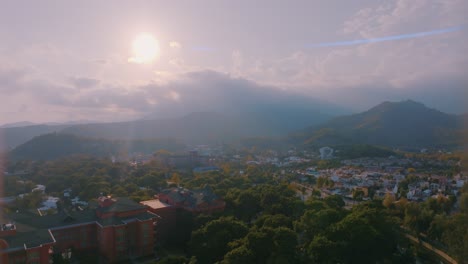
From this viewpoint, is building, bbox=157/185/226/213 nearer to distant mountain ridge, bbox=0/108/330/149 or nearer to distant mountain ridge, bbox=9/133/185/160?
distant mountain ridge, bbox=9/133/185/160

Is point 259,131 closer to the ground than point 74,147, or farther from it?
farther from it

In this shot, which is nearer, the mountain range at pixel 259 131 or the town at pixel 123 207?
the town at pixel 123 207

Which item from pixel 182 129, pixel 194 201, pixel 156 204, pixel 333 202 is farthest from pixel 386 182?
pixel 182 129

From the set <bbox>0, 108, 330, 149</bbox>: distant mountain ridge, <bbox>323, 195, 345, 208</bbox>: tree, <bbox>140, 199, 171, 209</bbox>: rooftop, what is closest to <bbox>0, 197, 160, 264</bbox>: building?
<bbox>140, 199, 171, 209</bbox>: rooftop

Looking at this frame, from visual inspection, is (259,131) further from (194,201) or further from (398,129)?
(194,201)

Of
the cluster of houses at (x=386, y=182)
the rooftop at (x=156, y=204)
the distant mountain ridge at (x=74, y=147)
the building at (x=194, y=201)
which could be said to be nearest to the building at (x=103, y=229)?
the rooftop at (x=156, y=204)

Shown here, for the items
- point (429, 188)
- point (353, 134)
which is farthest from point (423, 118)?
point (429, 188)

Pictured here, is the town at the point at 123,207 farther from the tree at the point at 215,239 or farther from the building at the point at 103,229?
the tree at the point at 215,239

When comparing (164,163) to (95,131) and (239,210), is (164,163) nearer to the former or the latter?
(239,210)
